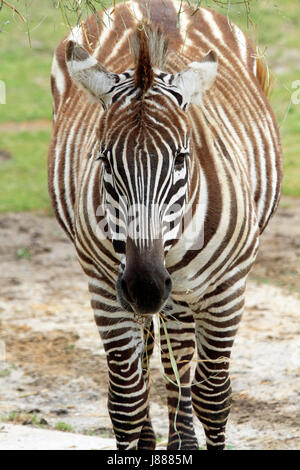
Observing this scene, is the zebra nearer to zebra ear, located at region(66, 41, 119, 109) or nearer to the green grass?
zebra ear, located at region(66, 41, 119, 109)

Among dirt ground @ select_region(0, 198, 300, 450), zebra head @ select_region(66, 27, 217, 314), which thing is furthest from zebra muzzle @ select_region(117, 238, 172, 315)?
dirt ground @ select_region(0, 198, 300, 450)

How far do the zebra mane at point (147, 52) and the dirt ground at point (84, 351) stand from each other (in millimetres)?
1491

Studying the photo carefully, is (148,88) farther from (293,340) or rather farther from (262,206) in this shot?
(293,340)

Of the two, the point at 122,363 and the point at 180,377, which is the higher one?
the point at 122,363

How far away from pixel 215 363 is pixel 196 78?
5.21ft

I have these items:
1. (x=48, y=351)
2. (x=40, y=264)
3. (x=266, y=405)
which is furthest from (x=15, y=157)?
(x=266, y=405)

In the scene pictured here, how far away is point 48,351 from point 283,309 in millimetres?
2164

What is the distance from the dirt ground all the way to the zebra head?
0.94 meters

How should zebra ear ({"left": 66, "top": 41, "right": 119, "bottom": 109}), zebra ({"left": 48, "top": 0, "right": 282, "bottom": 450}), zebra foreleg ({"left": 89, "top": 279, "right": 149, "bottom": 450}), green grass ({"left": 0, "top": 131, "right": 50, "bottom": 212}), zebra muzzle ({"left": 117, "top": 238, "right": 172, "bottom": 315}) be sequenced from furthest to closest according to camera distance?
green grass ({"left": 0, "top": 131, "right": 50, "bottom": 212}) → zebra foreleg ({"left": 89, "top": 279, "right": 149, "bottom": 450}) → zebra ear ({"left": 66, "top": 41, "right": 119, "bottom": 109}) → zebra ({"left": 48, "top": 0, "right": 282, "bottom": 450}) → zebra muzzle ({"left": 117, "top": 238, "right": 172, "bottom": 315})

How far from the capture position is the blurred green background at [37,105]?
35.0 feet

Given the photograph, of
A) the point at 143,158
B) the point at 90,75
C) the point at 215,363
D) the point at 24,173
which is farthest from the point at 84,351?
the point at 24,173

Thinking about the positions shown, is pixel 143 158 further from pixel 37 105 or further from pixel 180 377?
pixel 37 105

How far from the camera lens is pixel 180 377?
4703mm

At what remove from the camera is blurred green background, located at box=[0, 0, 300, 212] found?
10664mm
